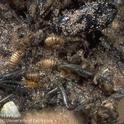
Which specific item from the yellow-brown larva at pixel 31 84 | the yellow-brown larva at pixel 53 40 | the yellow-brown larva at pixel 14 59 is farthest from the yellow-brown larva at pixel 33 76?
the yellow-brown larva at pixel 53 40

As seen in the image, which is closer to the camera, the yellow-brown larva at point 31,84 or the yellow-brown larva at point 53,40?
the yellow-brown larva at point 31,84

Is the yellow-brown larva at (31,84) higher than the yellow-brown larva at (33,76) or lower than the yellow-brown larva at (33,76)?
lower

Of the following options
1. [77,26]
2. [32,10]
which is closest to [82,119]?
[77,26]

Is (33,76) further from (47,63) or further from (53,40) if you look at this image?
(53,40)

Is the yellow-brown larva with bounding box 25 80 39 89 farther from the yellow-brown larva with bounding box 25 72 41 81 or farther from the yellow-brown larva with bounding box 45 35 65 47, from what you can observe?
the yellow-brown larva with bounding box 45 35 65 47

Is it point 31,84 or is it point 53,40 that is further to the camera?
point 53,40

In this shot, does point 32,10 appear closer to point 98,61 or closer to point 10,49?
point 10,49

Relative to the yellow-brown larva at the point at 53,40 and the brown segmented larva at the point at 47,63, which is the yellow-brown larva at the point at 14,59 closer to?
the brown segmented larva at the point at 47,63

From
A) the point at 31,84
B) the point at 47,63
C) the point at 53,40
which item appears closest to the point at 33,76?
the point at 31,84
